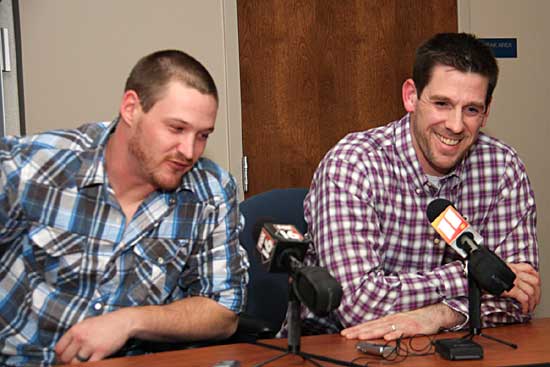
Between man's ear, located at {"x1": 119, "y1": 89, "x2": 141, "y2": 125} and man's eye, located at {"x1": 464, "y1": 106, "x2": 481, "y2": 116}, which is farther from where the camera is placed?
man's eye, located at {"x1": 464, "y1": 106, "x2": 481, "y2": 116}

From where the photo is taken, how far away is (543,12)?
3957 mm

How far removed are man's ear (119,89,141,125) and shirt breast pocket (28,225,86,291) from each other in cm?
36

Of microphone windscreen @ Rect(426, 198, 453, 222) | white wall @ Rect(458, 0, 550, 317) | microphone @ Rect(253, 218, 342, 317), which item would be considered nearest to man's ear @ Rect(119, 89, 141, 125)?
microphone @ Rect(253, 218, 342, 317)

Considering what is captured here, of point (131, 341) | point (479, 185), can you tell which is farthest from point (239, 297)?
point (479, 185)

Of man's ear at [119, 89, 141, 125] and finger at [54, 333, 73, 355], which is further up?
man's ear at [119, 89, 141, 125]

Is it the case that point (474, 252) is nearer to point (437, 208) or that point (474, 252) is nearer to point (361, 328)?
point (437, 208)

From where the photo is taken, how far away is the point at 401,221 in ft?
7.25

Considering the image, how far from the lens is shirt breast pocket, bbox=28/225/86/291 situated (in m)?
1.93

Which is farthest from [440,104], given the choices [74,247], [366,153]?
[74,247]

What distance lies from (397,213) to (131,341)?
89cm

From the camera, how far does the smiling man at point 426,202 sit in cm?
200

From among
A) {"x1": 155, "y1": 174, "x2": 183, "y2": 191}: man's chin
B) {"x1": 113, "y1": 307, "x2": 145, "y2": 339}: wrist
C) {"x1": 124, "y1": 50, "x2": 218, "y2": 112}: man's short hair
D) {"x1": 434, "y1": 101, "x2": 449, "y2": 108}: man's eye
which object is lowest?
{"x1": 113, "y1": 307, "x2": 145, "y2": 339}: wrist

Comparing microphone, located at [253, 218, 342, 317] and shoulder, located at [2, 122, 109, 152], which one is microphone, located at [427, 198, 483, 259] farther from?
shoulder, located at [2, 122, 109, 152]

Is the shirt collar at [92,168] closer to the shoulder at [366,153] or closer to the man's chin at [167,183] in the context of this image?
the man's chin at [167,183]
